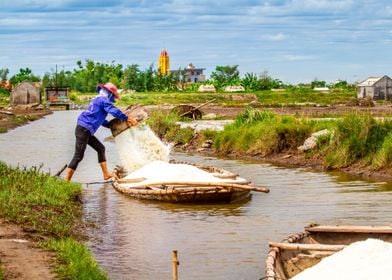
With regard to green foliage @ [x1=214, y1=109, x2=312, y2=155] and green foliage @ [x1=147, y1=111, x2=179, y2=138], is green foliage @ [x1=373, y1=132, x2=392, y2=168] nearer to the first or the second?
green foliage @ [x1=214, y1=109, x2=312, y2=155]

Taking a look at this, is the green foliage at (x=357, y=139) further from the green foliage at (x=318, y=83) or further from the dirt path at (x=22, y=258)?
the green foliage at (x=318, y=83)

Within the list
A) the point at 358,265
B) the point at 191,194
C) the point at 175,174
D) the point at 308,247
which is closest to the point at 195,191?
the point at 191,194

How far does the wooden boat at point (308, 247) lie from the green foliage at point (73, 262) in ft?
4.86

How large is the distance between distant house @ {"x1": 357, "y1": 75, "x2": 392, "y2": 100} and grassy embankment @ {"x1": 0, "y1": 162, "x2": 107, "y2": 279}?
1907 inches

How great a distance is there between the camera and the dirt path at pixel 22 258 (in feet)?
23.6

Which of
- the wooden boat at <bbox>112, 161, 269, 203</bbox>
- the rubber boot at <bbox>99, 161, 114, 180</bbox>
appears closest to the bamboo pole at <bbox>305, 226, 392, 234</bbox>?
the wooden boat at <bbox>112, 161, 269, 203</bbox>

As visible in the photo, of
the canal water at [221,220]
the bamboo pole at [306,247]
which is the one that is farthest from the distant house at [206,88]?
the bamboo pole at [306,247]

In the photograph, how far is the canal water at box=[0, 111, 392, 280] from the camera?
8.77m

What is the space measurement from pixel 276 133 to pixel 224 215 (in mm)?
8205

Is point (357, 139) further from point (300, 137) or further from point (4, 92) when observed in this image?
point (4, 92)

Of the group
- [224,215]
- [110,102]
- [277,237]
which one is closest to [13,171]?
[110,102]

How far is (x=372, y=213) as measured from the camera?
11.9m

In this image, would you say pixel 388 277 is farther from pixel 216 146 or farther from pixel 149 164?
pixel 216 146

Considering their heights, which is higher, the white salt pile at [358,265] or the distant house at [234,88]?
the distant house at [234,88]
